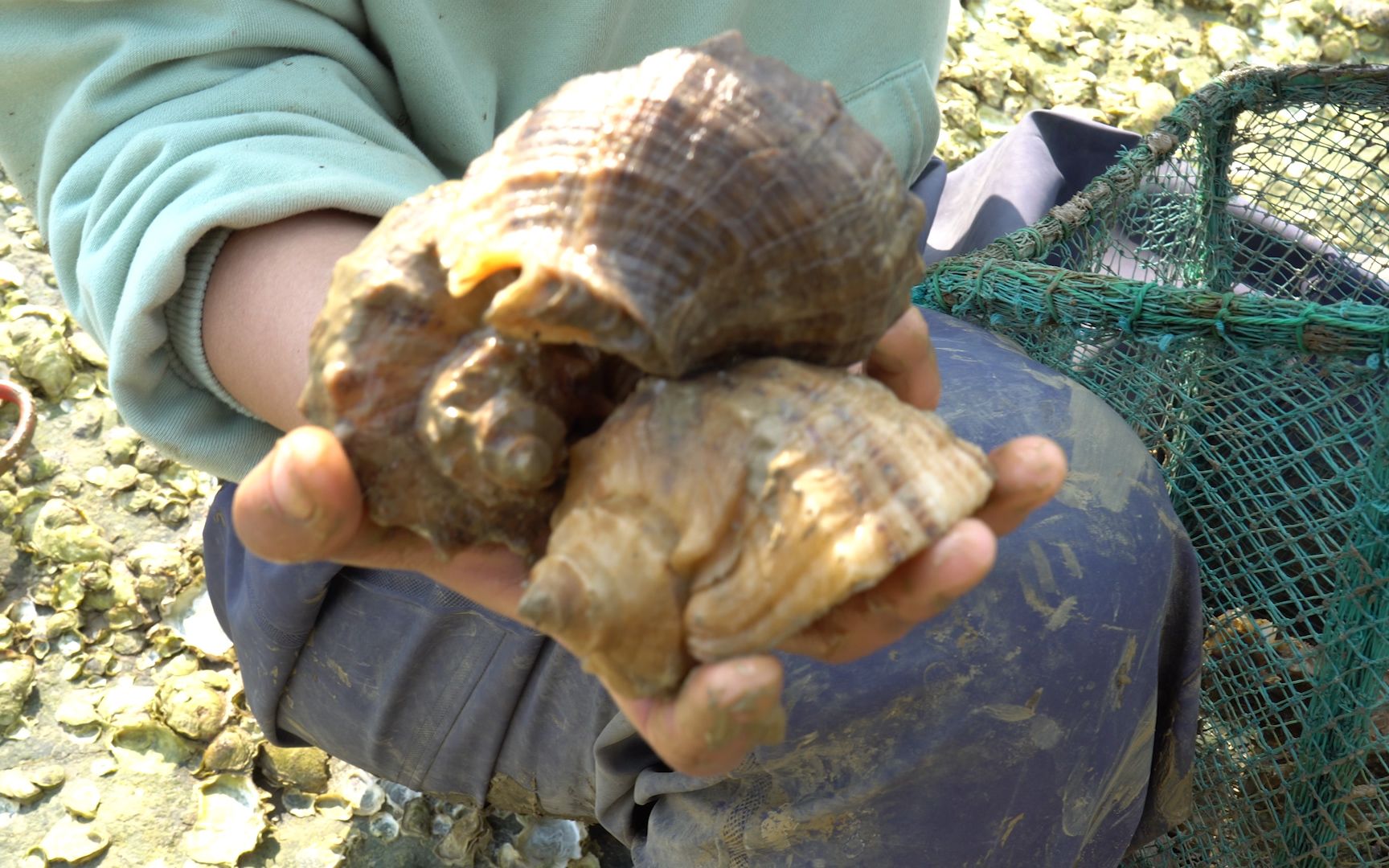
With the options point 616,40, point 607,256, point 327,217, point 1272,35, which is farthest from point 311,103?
point 1272,35

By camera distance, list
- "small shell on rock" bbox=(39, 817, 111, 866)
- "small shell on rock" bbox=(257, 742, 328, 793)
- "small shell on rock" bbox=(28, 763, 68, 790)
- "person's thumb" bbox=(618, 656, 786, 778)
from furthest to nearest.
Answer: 1. "small shell on rock" bbox=(257, 742, 328, 793)
2. "small shell on rock" bbox=(28, 763, 68, 790)
3. "small shell on rock" bbox=(39, 817, 111, 866)
4. "person's thumb" bbox=(618, 656, 786, 778)

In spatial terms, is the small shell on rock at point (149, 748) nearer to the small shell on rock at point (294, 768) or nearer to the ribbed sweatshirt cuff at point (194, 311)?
the small shell on rock at point (294, 768)

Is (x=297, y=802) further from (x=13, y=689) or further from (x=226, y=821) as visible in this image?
(x=13, y=689)

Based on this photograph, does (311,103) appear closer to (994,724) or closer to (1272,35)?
(994,724)

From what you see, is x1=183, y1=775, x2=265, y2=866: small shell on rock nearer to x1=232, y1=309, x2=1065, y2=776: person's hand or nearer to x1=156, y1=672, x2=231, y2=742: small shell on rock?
x1=156, y1=672, x2=231, y2=742: small shell on rock

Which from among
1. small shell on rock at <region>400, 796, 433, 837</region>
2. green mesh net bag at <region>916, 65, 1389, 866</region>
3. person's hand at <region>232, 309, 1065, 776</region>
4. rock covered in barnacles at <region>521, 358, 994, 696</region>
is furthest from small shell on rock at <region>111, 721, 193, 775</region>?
green mesh net bag at <region>916, 65, 1389, 866</region>

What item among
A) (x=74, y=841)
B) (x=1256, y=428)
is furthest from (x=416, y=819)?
(x=1256, y=428)
